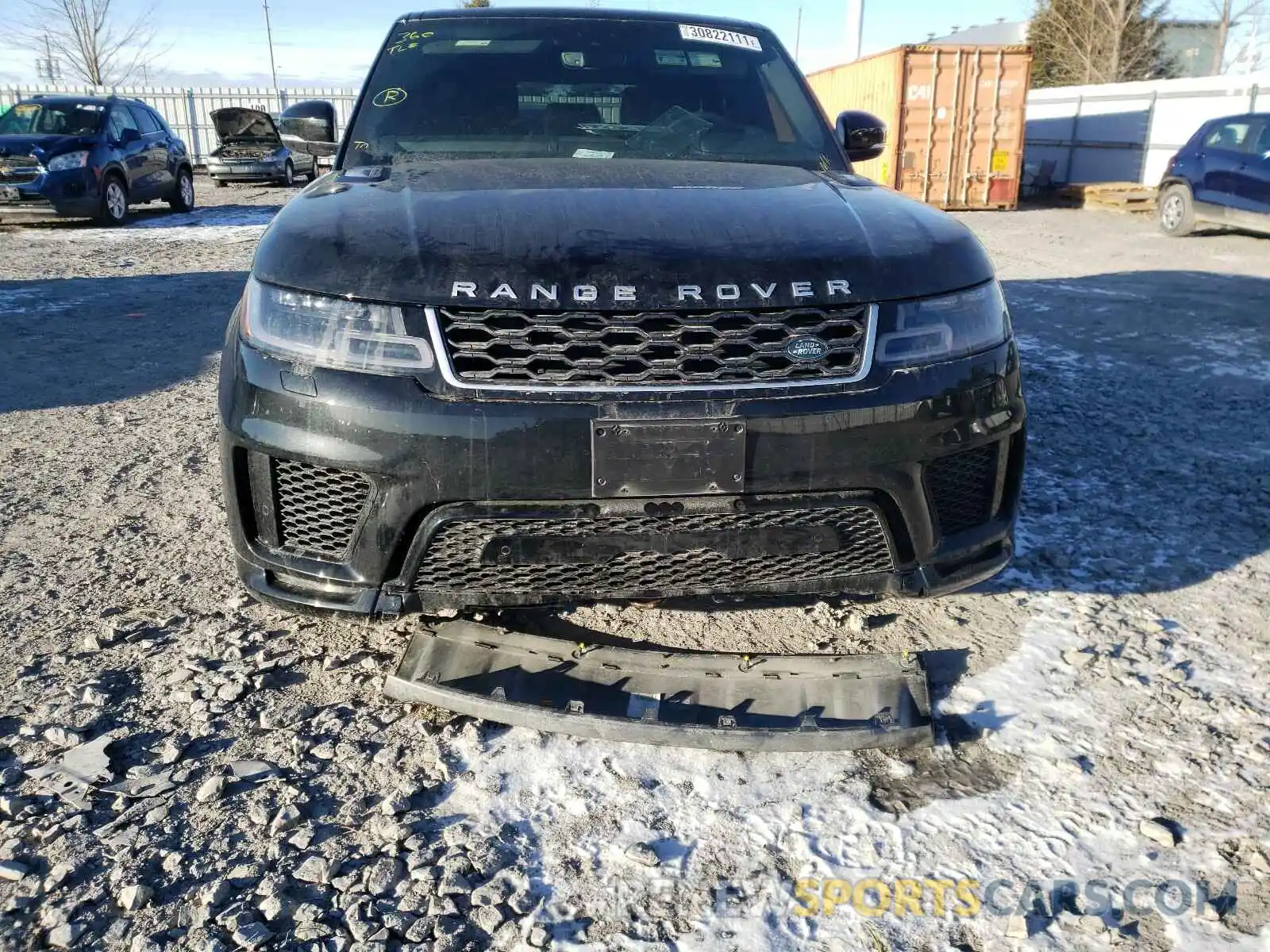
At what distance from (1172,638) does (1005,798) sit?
1025mm

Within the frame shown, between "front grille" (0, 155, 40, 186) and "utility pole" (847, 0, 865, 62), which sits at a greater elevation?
"utility pole" (847, 0, 865, 62)

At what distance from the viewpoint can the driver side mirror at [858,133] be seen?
12.0 ft

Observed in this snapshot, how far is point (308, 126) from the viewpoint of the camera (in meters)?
3.74

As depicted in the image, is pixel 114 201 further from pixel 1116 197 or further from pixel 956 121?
pixel 1116 197

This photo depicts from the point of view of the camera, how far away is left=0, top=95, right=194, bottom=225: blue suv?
1188 centimetres

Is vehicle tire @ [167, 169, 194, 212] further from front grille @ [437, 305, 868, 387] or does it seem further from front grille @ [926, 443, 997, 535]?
front grille @ [926, 443, 997, 535]

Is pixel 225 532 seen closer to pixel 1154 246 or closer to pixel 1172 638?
pixel 1172 638

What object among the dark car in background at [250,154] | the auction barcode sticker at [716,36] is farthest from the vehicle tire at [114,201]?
the auction barcode sticker at [716,36]

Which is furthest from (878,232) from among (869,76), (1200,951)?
(869,76)

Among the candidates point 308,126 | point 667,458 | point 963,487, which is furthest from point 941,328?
point 308,126

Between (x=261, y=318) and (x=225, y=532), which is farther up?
(x=261, y=318)

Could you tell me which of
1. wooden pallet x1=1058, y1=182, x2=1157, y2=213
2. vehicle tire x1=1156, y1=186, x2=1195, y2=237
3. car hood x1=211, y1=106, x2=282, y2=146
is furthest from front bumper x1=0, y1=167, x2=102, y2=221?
wooden pallet x1=1058, y1=182, x2=1157, y2=213

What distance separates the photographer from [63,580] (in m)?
3.06

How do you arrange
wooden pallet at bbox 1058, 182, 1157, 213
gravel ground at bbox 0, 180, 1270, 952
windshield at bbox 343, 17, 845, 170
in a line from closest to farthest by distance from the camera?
gravel ground at bbox 0, 180, 1270, 952, windshield at bbox 343, 17, 845, 170, wooden pallet at bbox 1058, 182, 1157, 213
